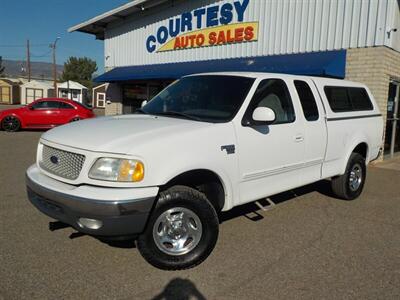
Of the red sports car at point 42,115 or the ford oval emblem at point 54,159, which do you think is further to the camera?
the red sports car at point 42,115

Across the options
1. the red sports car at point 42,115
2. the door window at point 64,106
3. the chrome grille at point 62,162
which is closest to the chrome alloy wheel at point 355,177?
the chrome grille at point 62,162

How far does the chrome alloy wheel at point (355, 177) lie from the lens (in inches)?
247

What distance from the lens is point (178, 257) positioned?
370 cm

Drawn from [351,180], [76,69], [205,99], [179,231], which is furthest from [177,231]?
[76,69]

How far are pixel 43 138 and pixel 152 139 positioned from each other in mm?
1401

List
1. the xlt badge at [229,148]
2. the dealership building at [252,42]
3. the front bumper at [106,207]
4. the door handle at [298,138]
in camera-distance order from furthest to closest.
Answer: the dealership building at [252,42] < the door handle at [298,138] < the xlt badge at [229,148] < the front bumper at [106,207]

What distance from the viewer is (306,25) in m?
11.2

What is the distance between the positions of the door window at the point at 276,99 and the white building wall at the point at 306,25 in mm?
6214

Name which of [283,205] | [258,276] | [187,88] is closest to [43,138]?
[187,88]

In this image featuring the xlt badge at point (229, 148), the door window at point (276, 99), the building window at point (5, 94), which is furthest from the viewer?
the building window at point (5, 94)

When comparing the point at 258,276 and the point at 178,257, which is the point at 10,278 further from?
the point at 258,276

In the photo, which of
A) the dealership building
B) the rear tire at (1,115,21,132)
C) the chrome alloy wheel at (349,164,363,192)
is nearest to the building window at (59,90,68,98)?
the dealership building

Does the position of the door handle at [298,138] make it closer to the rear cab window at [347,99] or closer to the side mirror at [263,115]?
the side mirror at [263,115]

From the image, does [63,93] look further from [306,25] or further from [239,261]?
[239,261]
